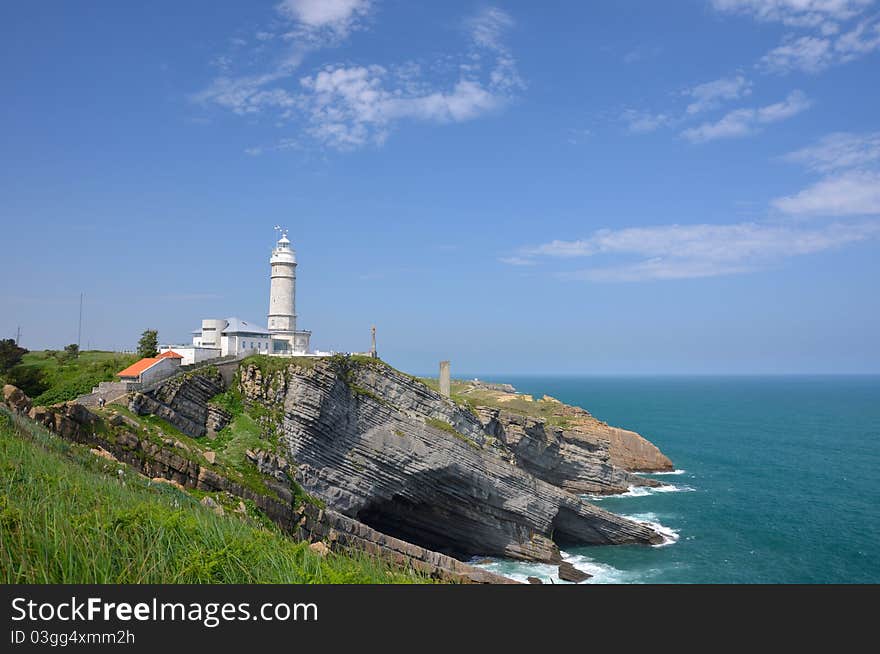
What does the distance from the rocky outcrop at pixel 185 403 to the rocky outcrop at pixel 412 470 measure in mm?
2508

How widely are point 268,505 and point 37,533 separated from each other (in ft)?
59.6

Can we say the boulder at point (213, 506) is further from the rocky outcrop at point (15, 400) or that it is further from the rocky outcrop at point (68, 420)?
the rocky outcrop at point (15, 400)

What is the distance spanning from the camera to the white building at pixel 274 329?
1462 inches

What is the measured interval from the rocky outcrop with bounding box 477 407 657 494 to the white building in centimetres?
2214

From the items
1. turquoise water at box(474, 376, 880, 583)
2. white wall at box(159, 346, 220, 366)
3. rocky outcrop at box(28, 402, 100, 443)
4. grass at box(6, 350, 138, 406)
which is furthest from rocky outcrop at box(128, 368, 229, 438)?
turquoise water at box(474, 376, 880, 583)

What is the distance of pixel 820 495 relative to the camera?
48.7 metres

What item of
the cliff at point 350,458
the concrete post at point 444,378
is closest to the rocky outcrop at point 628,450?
the concrete post at point 444,378

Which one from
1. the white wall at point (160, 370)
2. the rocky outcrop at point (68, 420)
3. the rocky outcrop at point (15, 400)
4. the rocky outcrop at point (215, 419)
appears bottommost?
the rocky outcrop at point (215, 419)

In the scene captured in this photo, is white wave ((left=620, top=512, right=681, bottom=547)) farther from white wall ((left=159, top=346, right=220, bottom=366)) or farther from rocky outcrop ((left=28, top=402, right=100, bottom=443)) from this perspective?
rocky outcrop ((left=28, top=402, right=100, bottom=443))

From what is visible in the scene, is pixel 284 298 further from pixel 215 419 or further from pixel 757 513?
pixel 757 513

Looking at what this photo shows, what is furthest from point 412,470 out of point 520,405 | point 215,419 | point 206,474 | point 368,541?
point 520,405
